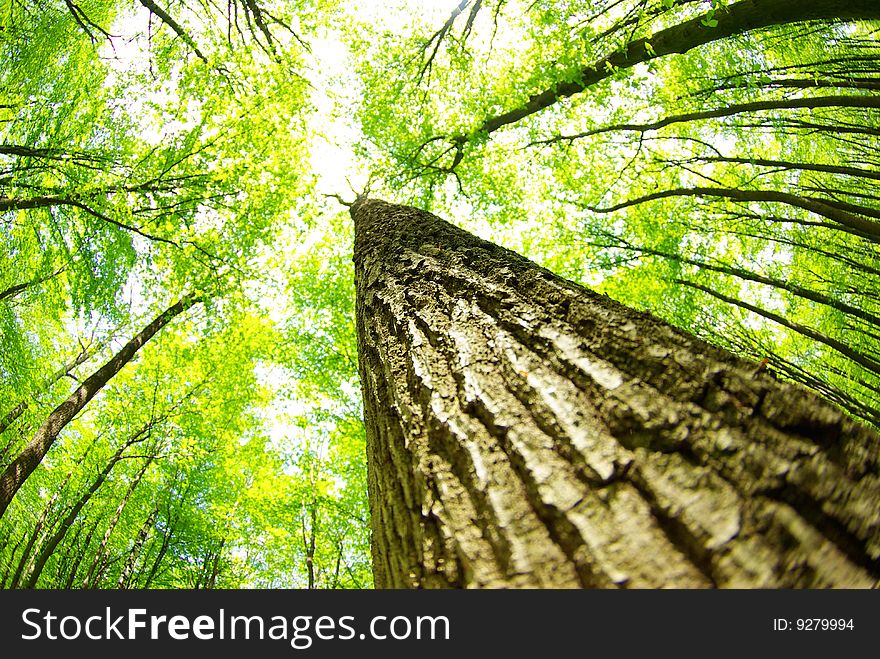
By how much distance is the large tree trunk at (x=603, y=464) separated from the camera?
0.63m

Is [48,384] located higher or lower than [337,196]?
lower

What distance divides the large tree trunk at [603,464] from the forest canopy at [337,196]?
177 inches

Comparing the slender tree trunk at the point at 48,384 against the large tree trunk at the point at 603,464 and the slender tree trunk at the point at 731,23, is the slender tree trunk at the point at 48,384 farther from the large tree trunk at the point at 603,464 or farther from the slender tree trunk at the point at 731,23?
the slender tree trunk at the point at 731,23

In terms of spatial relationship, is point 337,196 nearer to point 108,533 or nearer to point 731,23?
point 731,23

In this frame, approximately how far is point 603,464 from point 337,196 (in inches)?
453

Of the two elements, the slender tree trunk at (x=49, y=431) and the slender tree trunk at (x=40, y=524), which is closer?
the slender tree trunk at (x=49, y=431)

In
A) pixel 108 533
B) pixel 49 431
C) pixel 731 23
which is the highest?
pixel 731 23

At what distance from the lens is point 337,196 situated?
37.2ft

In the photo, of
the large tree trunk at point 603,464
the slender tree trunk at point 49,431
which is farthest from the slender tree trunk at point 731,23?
the slender tree trunk at point 49,431

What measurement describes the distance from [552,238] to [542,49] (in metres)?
4.36

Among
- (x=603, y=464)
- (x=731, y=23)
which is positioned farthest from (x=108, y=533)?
(x=731, y=23)

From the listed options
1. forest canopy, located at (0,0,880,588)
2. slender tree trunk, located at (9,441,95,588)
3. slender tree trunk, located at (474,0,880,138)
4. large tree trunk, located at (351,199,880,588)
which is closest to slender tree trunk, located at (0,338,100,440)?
forest canopy, located at (0,0,880,588)

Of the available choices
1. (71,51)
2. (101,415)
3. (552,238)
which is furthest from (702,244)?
(101,415)

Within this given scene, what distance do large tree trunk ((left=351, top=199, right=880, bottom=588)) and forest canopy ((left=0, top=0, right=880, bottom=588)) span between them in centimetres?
448
